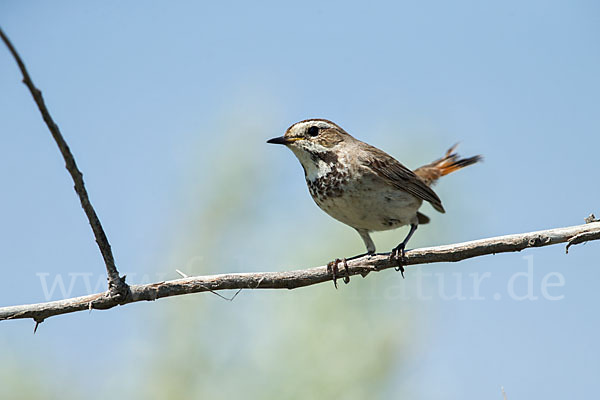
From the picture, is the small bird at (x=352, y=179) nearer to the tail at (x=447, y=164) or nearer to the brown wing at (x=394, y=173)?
the brown wing at (x=394, y=173)

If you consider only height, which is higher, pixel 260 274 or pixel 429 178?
pixel 429 178

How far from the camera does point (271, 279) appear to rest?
12.2 ft

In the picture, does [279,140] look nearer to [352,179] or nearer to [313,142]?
[313,142]

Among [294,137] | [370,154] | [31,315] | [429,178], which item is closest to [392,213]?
[370,154]

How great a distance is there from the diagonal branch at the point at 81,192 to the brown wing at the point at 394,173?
2.89 meters

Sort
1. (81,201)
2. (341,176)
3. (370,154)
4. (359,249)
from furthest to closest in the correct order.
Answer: (359,249) < (370,154) < (341,176) < (81,201)

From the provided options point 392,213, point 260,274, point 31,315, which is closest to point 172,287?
point 260,274

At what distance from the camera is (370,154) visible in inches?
234

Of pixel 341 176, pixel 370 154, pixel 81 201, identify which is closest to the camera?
pixel 81 201

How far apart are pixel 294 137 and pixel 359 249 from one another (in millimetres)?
1869

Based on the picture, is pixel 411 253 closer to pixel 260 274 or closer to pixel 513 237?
pixel 513 237

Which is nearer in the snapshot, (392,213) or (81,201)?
(81,201)

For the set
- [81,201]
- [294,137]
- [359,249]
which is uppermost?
[294,137]

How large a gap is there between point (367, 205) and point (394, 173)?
0.56 m
